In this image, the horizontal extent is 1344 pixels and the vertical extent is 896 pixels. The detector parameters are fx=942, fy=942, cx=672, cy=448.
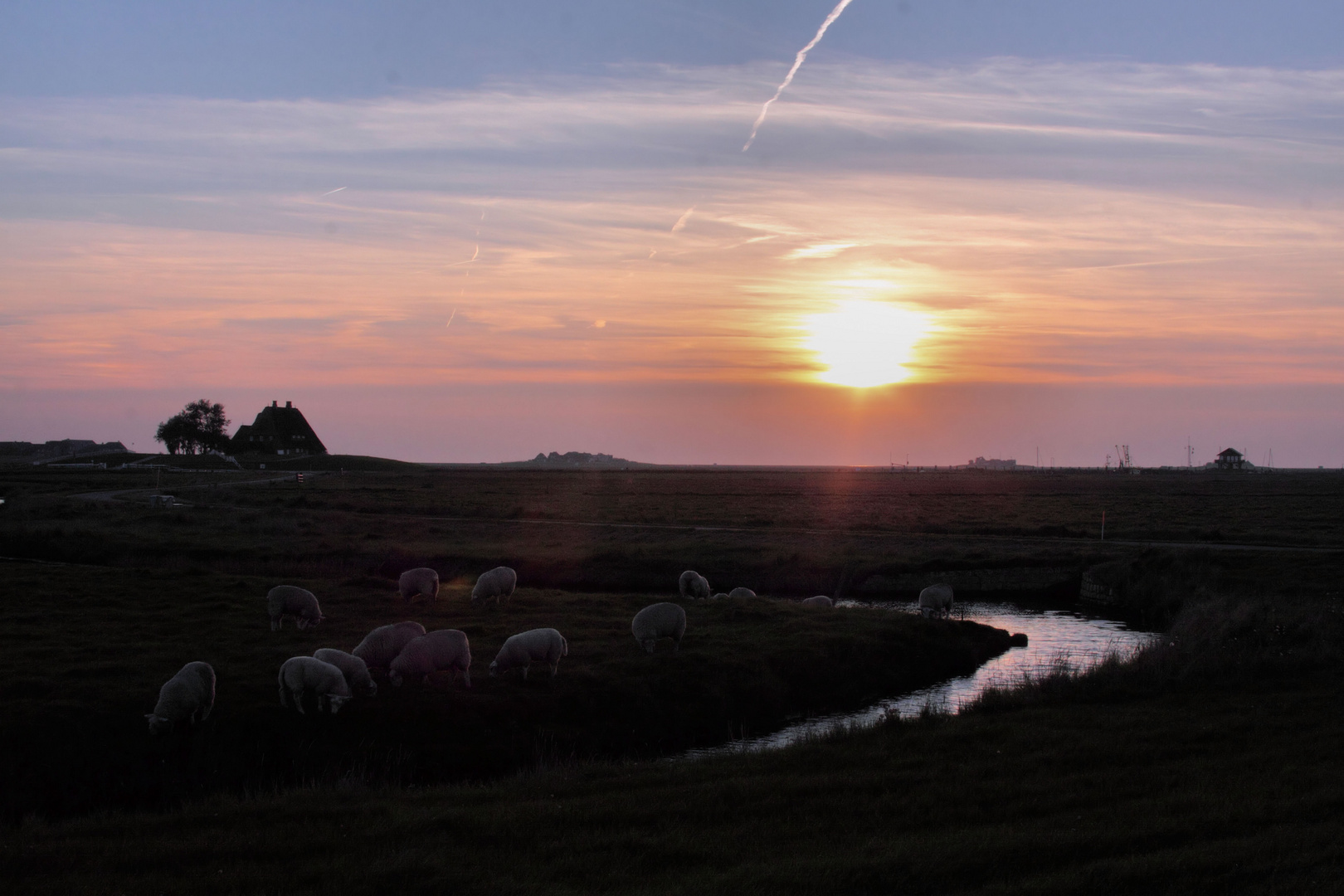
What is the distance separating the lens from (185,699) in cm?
1603

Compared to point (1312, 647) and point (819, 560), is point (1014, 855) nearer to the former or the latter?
point (1312, 647)

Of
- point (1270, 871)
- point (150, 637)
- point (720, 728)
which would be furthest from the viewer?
point (150, 637)

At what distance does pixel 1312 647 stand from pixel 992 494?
90820 mm

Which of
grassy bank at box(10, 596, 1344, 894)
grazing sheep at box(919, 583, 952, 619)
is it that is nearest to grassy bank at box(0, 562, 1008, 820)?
grazing sheep at box(919, 583, 952, 619)

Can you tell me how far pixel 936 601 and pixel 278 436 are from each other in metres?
139

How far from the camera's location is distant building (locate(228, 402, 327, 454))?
150 metres

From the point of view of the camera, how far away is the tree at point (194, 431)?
147 meters

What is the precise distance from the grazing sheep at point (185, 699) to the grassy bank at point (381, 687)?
9.9 inches

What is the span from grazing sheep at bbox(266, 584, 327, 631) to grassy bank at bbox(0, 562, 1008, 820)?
20.5 inches

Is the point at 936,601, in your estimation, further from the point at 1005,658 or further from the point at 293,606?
the point at 293,606

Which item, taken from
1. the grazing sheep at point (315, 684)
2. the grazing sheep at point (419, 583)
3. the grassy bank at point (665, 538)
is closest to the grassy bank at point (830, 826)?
the grazing sheep at point (315, 684)

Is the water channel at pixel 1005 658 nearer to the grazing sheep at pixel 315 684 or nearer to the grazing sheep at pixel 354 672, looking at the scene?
the grazing sheep at pixel 354 672

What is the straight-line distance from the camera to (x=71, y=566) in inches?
1348

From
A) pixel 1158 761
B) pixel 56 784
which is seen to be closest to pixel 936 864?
pixel 1158 761
